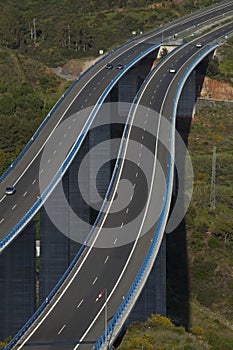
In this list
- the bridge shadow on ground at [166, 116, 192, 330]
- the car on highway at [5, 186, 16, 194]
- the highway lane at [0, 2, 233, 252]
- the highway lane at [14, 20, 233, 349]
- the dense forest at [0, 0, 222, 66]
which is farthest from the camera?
the dense forest at [0, 0, 222, 66]

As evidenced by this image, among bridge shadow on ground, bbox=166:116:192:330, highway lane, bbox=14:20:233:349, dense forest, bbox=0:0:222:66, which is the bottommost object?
bridge shadow on ground, bbox=166:116:192:330

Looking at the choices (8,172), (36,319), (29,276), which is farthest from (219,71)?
(36,319)

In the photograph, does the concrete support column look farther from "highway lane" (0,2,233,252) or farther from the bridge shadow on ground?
the bridge shadow on ground

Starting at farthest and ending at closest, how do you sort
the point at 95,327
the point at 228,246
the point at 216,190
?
the point at 216,190
the point at 228,246
the point at 95,327

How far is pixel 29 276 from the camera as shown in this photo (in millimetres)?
80250

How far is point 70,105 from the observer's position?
121m

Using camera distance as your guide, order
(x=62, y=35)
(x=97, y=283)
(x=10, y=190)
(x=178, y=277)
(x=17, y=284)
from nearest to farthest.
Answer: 1. (x=97, y=283)
2. (x=17, y=284)
3. (x=10, y=190)
4. (x=178, y=277)
5. (x=62, y=35)

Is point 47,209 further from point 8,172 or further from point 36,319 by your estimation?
point 36,319

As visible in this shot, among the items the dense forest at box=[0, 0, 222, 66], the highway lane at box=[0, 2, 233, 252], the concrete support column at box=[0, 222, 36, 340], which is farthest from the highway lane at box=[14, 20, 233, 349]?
the dense forest at box=[0, 0, 222, 66]

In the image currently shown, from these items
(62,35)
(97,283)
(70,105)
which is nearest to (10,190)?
(97,283)

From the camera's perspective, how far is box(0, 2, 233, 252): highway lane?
85875 mm

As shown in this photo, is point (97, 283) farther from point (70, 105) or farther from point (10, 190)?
point (70, 105)

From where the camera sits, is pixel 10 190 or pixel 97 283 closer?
pixel 97 283

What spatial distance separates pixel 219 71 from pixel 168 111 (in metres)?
33.3
